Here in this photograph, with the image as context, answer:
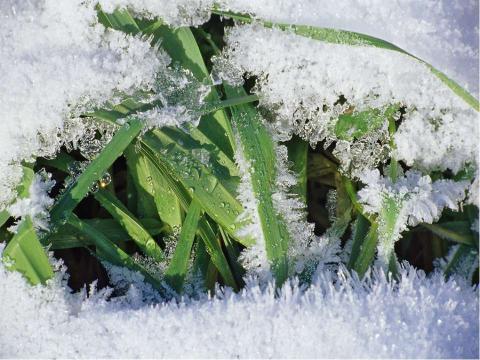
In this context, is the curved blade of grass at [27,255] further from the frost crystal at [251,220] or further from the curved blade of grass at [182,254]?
the frost crystal at [251,220]

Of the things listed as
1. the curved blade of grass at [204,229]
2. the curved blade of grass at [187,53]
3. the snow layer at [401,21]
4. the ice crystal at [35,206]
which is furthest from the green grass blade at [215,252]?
the snow layer at [401,21]

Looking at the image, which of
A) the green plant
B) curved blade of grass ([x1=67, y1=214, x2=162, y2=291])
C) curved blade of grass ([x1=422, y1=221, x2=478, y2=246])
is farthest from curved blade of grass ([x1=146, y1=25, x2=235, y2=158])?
curved blade of grass ([x1=422, y1=221, x2=478, y2=246])

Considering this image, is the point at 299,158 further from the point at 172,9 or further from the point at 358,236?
the point at 172,9

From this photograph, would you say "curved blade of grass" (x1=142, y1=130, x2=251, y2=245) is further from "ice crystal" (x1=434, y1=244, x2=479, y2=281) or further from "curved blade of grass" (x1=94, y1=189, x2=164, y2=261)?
"ice crystal" (x1=434, y1=244, x2=479, y2=281)

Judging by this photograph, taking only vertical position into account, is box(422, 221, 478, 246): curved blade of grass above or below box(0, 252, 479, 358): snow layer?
above

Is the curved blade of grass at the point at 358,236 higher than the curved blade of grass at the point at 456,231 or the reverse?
the reverse

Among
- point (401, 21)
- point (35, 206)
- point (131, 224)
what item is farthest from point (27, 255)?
point (401, 21)

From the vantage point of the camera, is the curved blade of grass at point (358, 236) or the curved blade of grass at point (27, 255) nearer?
the curved blade of grass at point (27, 255)
